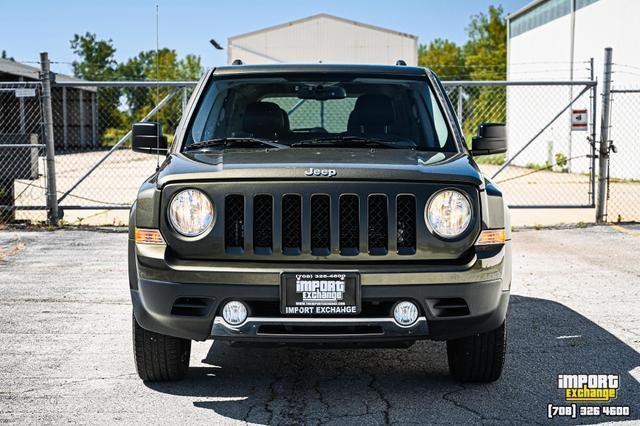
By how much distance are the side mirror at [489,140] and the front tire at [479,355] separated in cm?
148

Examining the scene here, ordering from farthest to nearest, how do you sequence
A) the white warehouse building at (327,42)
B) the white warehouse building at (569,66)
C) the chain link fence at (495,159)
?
the white warehouse building at (327,42) < the white warehouse building at (569,66) < the chain link fence at (495,159)

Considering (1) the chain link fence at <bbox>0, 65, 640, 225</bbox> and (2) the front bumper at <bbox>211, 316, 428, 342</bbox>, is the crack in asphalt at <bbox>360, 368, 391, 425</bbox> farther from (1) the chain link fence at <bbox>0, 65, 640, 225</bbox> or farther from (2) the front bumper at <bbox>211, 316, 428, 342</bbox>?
(1) the chain link fence at <bbox>0, 65, 640, 225</bbox>

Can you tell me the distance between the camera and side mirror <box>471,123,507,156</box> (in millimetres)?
5859

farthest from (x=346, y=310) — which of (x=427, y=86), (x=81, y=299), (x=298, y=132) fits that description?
(x=81, y=299)

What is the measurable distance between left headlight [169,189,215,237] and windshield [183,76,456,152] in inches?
33.6

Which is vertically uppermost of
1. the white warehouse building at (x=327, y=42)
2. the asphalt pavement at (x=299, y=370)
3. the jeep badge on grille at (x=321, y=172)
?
the white warehouse building at (x=327, y=42)

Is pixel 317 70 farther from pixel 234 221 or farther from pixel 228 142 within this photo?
pixel 234 221

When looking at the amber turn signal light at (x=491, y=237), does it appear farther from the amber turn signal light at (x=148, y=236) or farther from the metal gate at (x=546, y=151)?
the metal gate at (x=546, y=151)

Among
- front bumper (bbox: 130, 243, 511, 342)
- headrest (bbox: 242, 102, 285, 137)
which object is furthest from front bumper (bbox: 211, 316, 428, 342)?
headrest (bbox: 242, 102, 285, 137)

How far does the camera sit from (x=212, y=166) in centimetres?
462

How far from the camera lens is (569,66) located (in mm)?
29469

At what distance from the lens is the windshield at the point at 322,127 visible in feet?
17.7

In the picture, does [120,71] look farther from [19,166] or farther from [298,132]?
[298,132]

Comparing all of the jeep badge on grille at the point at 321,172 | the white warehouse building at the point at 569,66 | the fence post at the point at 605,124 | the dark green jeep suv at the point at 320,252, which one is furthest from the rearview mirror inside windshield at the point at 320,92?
the white warehouse building at the point at 569,66
